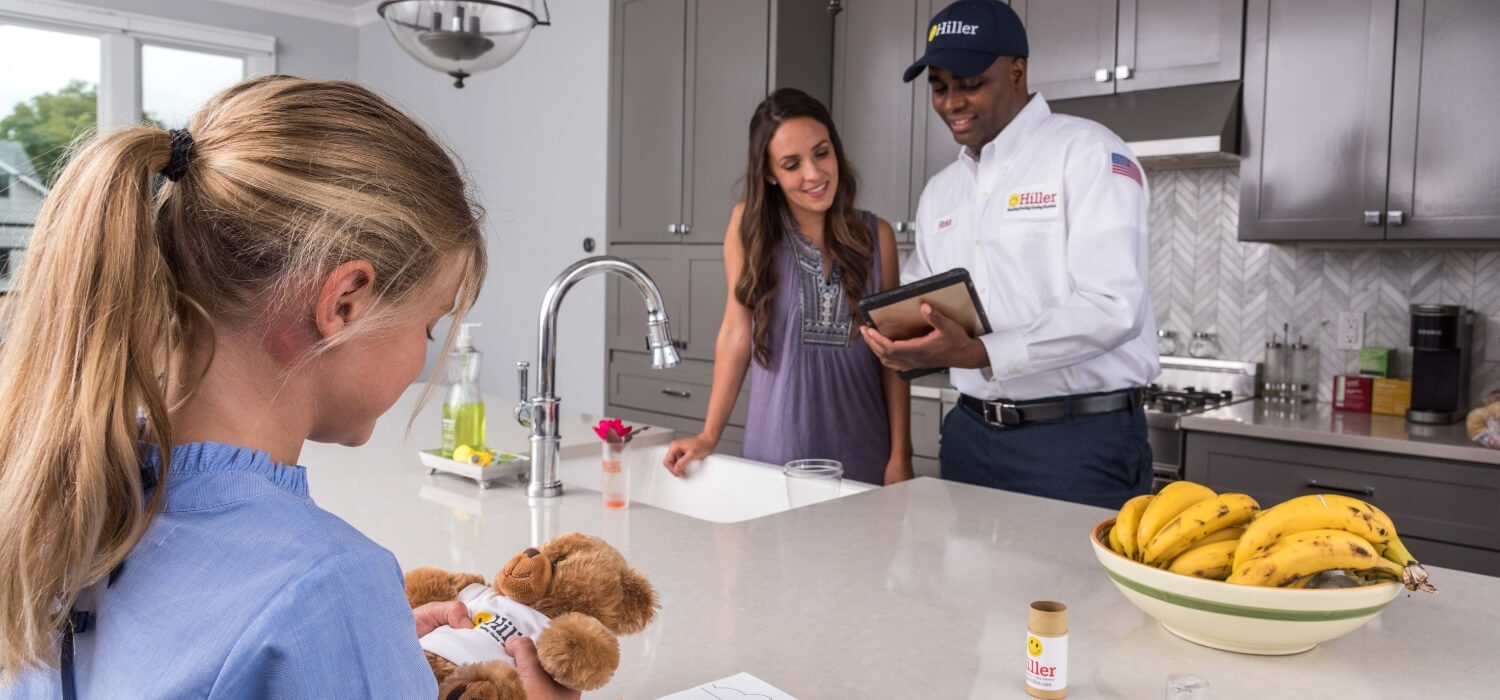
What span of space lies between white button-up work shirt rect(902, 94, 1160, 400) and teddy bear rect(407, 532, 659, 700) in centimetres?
112

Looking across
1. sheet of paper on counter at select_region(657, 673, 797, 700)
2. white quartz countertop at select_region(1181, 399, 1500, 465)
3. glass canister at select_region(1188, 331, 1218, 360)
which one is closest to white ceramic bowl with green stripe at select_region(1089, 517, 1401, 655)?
sheet of paper on counter at select_region(657, 673, 797, 700)

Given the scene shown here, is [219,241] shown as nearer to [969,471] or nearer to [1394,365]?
A: [969,471]

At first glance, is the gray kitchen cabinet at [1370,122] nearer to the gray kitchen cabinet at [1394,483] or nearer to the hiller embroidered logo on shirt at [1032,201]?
the gray kitchen cabinet at [1394,483]

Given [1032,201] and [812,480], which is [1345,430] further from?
[812,480]

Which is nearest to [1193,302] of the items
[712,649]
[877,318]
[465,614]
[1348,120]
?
[1348,120]

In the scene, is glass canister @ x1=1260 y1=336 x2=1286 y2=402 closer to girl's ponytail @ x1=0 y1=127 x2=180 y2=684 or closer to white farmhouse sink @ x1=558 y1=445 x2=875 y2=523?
white farmhouse sink @ x1=558 y1=445 x2=875 y2=523

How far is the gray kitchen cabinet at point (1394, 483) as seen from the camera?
238cm

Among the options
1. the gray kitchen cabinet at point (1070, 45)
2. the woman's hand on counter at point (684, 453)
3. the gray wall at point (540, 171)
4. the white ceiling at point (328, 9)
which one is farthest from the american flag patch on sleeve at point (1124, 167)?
the white ceiling at point (328, 9)

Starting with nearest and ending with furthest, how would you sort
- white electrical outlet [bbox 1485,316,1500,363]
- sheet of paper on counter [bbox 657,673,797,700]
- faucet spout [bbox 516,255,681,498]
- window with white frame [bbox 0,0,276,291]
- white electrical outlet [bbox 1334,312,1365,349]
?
sheet of paper on counter [bbox 657,673,797,700]
faucet spout [bbox 516,255,681,498]
white electrical outlet [bbox 1485,316,1500,363]
white electrical outlet [bbox 1334,312,1365,349]
window with white frame [bbox 0,0,276,291]

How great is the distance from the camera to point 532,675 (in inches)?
30.7

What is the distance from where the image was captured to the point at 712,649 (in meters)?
1.01

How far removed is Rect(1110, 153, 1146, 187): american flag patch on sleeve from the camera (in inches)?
77.1

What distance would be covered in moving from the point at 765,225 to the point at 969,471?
0.67 meters

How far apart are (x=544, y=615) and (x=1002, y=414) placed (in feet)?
4.32
